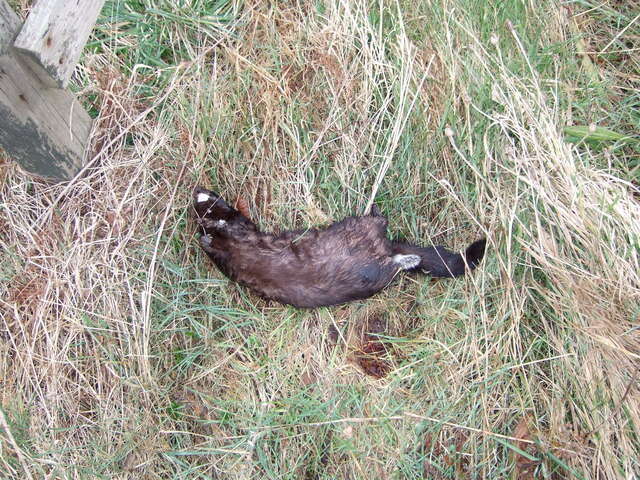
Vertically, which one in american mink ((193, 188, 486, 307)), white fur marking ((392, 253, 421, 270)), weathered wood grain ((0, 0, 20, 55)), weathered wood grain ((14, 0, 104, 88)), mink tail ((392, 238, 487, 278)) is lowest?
mink tail ((392, 238, 487, 278))

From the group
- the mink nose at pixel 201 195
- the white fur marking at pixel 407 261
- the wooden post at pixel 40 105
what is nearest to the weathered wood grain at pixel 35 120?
the wooden post at pixel 40 105

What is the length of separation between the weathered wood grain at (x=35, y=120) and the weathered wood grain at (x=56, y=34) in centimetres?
8

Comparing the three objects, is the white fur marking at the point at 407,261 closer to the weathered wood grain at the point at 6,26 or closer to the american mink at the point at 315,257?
the american mink at the point at 315,257

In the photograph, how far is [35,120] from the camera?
8.18 ft

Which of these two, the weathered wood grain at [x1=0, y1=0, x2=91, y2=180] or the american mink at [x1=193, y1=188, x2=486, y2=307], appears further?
the american mink at [x1=193, y1=188, x2=486, y2=307]

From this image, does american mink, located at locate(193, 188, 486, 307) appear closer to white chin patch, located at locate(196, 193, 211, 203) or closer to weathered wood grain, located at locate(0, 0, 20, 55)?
white chin patch, located at locate(196, 193, 211, 203)

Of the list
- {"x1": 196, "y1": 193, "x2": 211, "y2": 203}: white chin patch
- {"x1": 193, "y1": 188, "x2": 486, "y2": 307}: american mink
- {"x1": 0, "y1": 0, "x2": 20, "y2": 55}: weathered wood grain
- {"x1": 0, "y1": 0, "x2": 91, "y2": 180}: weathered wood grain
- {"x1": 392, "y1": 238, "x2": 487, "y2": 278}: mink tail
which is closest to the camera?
{"x1": 0, "y1": 0, "x2": 20, "y2": 55}: weathered wood grain

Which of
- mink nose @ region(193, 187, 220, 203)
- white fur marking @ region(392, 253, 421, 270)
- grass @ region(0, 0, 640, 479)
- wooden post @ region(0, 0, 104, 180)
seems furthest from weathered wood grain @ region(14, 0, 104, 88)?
white fur marking @ region(392, 253, 421, 270)

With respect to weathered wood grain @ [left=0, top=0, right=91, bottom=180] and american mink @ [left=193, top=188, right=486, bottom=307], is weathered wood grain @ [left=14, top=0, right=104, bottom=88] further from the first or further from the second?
american mink @ [left=193, top=188, right=486, bottom=307]

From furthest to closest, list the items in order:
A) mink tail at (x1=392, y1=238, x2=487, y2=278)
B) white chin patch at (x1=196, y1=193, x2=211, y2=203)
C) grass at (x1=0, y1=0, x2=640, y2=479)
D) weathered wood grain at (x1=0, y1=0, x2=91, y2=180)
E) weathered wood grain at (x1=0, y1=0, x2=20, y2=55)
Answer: white chin patch at (x1=196, y1=193, x2=211, y2=203) → mink tail at (x1=392, y1=238, x2=487, y2=278) → grass at (x1=0, y1=0, x2=640, y2=479) → weathered wood grain at (x1=0, y1=0, x2=91, y2=180) → weathered wood grain at (x1=0, y1=0, x2=20, y2=55)

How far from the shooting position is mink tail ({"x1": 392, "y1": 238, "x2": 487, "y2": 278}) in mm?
2914

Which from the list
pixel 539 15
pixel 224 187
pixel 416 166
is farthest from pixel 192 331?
pixel 539 15

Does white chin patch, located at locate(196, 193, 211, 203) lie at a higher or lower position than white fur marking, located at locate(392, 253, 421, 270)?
higher

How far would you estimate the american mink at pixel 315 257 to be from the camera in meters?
3.02
